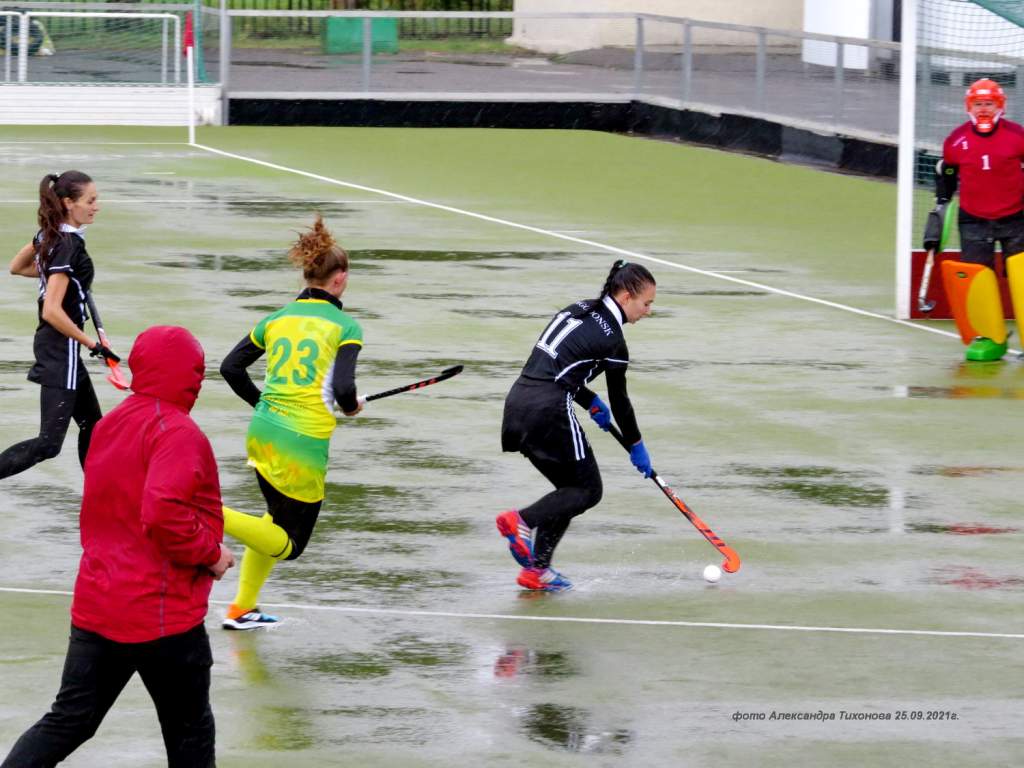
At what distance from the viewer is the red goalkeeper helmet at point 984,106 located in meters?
15.8

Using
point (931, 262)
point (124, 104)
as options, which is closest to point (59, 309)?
point (931, 262)

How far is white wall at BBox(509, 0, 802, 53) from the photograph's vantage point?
4116cm

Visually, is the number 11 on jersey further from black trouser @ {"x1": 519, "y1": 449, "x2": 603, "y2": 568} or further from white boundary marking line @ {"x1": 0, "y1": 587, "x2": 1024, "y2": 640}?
white boundary marking line @ {"x1": 0, "y1": 587, "x2": 1024, "y2": 640}

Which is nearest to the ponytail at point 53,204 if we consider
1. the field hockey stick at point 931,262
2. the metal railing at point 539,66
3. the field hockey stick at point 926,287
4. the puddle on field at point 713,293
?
the field hockey stick at point 931,262

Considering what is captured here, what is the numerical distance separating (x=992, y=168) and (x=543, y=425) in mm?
7518

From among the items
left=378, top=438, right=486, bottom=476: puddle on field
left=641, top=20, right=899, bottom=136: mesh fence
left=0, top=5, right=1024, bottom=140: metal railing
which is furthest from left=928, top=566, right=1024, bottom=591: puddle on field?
left=0, top=5, right=1024, bottom=140: metal railing

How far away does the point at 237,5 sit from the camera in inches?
2019

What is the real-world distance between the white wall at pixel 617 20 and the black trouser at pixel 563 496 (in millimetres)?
27803

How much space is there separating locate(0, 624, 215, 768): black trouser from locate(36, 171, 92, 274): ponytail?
4.31m

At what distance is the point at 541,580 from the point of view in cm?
960

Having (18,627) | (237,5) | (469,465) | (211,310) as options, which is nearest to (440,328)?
(211,310)

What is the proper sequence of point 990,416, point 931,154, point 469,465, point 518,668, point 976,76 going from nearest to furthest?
1. point 518,668
2. point 469,465
3. point 990,416
4. point 931,154
5. point 976,76

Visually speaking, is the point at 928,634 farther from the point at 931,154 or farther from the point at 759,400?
the point at 931,154

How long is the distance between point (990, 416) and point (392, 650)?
21.3ft
